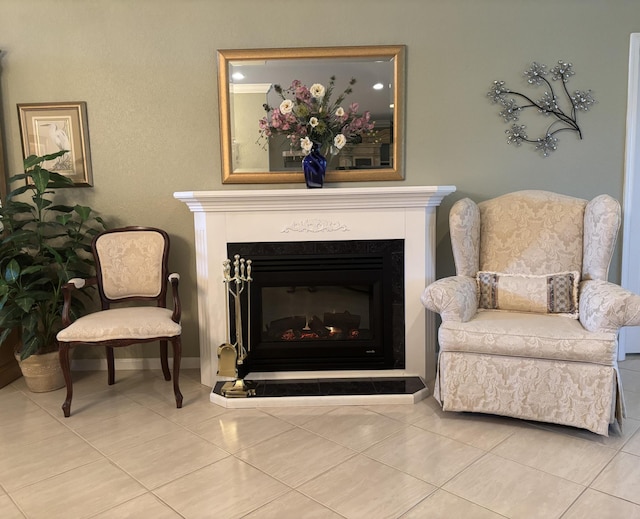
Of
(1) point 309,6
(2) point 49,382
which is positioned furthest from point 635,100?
(2) point 49,382

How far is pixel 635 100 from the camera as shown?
319 centimetres

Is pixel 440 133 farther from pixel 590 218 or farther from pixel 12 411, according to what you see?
pixel 12 411

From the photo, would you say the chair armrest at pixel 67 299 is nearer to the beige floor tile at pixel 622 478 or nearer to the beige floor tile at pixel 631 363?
the beige floor tile at pixel 622 478

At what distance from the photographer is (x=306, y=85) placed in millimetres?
3133

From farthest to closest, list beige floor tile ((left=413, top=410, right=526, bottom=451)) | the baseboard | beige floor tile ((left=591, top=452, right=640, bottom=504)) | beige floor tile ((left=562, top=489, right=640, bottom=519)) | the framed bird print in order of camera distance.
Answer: the baseboard < the framed bird print < beige floor tile ((left=413, top=410, right=526, bottom=451)) < beige floor tile ((left=591, top=452, right=640, bottom=504)) < beige floor tile ((left=562, top=489, right=640, bottom=519))

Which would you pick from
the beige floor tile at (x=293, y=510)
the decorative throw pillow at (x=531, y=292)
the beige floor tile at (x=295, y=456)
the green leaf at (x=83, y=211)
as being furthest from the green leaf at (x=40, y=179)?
the decorative throw pillow at (x=531, y=292)

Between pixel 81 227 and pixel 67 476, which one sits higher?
pixel 81 227

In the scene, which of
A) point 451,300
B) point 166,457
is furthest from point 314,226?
point 166,457

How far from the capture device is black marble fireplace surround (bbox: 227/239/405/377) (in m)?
3.06

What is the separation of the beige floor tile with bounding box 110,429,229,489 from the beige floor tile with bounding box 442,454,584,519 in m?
1.05

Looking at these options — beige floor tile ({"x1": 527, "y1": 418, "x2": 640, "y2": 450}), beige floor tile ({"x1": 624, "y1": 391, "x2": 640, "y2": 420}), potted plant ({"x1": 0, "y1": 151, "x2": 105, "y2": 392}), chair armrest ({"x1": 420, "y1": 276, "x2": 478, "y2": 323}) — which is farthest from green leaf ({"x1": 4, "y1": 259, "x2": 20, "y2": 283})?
beige floor tile ({"x1": 624, "y1": 391, "x2": 640, "y2": 420})

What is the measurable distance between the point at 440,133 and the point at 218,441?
7.31 ft

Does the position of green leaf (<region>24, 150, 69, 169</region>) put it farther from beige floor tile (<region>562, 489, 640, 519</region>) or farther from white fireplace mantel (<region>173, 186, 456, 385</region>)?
beige floor tile (<region>562, 489, 640, 519</region>)

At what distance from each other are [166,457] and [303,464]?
620mm
